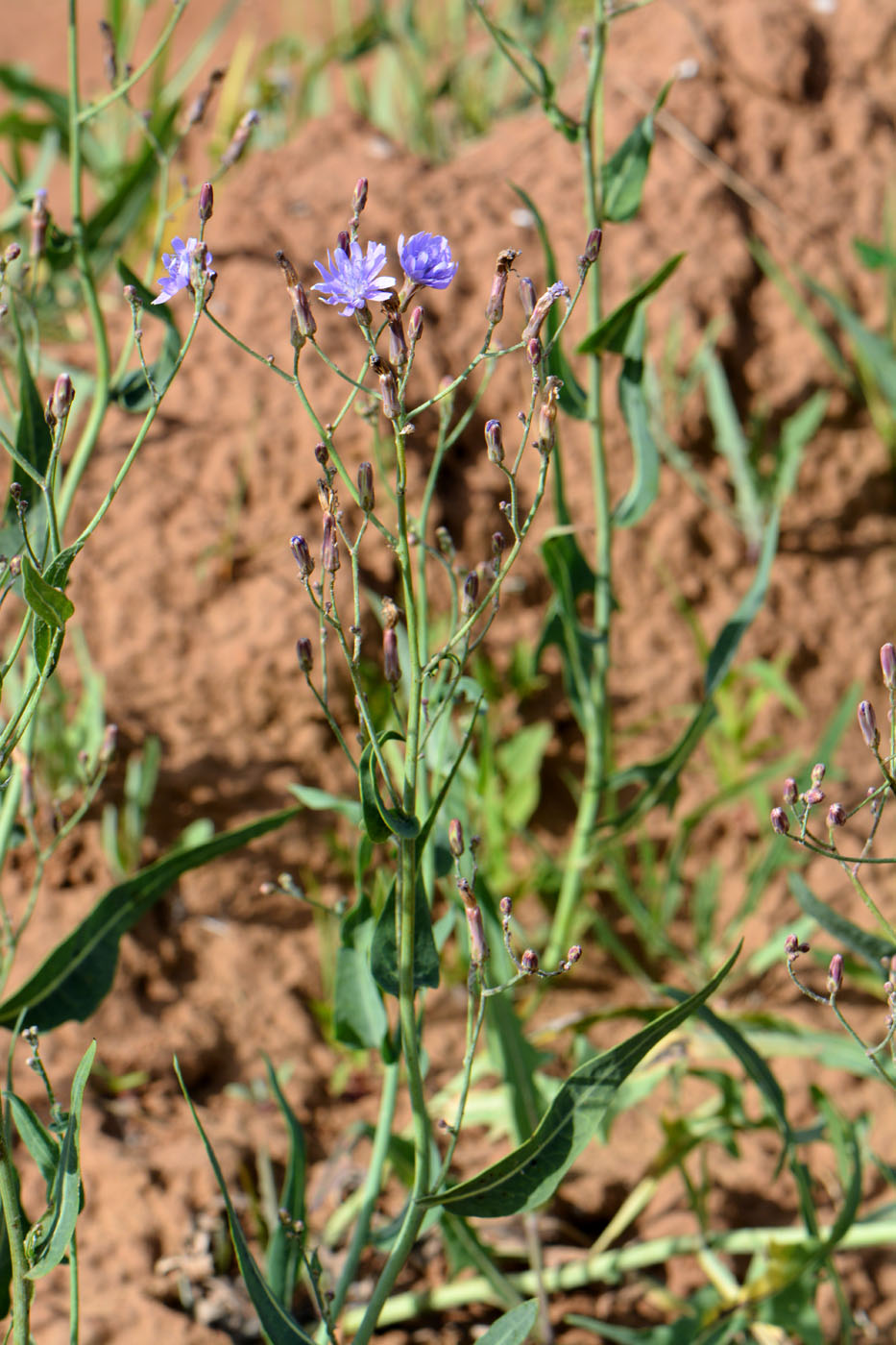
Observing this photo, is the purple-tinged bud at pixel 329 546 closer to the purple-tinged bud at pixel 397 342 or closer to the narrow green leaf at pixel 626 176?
the purple-tinged bud at pixel 397 342

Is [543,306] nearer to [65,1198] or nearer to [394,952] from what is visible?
[394,952]

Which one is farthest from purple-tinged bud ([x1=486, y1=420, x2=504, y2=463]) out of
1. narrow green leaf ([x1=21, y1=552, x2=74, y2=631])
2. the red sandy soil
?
the red sandy soil

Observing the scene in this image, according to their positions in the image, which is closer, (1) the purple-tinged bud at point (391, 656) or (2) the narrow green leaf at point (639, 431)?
(1) the purple-tinged bud at point (391, 656)

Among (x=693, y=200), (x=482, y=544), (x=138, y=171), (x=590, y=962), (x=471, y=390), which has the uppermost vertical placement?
(x=138, y=171)

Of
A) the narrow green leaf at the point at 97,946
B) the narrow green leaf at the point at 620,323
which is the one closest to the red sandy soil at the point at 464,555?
the narrow green leaf at the point at 97,946

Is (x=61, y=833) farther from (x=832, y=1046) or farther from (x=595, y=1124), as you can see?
(x=832, y=1046)

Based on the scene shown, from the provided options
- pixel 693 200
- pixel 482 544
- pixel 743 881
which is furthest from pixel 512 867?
pixel 693 200

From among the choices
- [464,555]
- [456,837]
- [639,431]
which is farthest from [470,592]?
[464,555]
